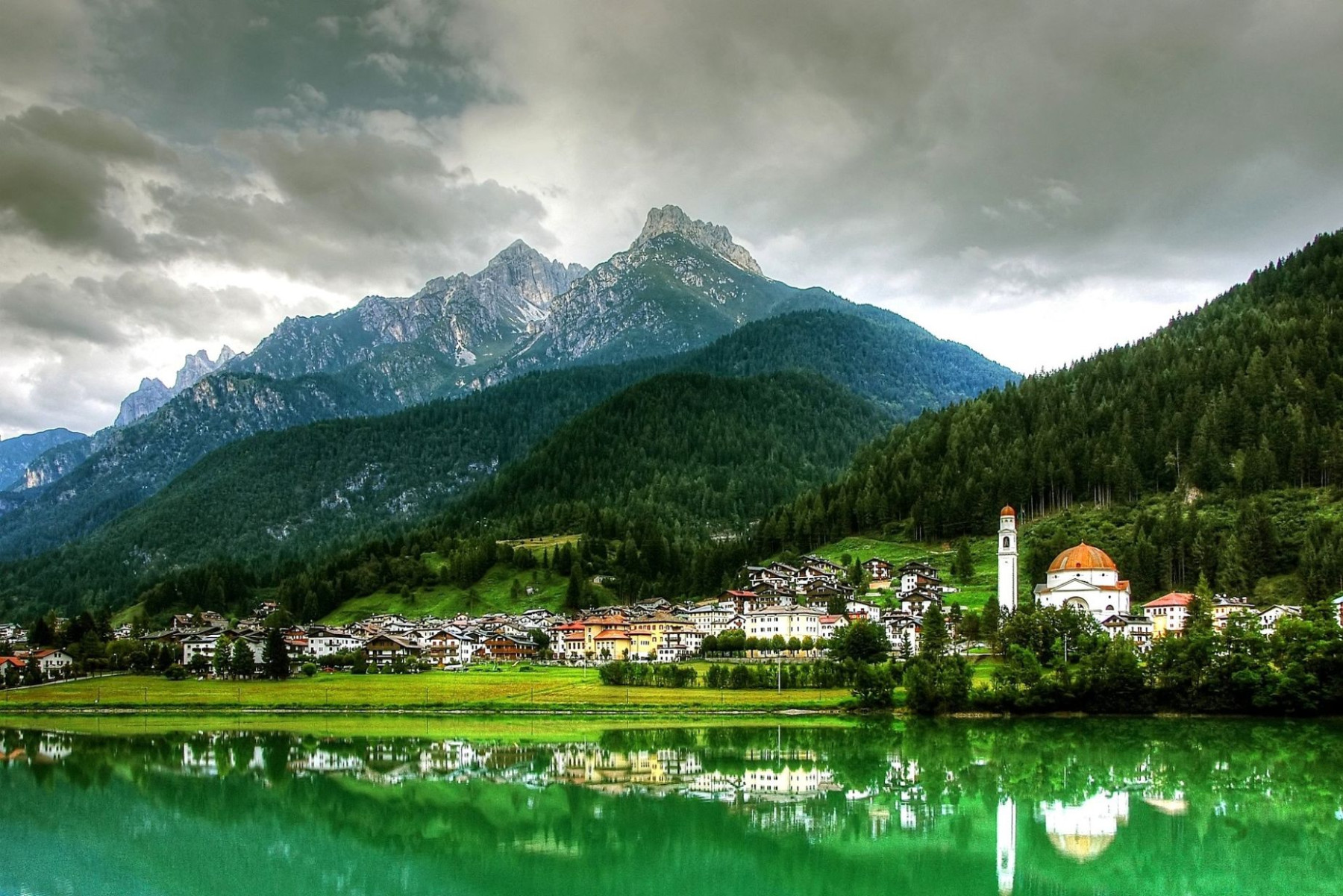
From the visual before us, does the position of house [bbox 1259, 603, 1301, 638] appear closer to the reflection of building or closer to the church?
the church

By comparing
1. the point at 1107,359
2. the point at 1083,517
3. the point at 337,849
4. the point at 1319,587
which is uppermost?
the point at 1107,359

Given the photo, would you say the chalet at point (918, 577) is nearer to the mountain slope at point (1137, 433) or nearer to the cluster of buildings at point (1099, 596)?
the cluster of buildings at point (1099, 596)

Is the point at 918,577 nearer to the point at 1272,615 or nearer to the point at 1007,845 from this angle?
the point at 1272,615

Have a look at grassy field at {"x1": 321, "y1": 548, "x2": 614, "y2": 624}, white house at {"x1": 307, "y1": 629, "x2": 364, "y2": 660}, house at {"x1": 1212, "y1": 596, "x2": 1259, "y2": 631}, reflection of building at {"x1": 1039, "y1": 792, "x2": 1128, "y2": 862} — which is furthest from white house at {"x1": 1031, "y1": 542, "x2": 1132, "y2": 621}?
white house at {"x1": 307, "y1": 629, "x2": 364, "y2": 660}

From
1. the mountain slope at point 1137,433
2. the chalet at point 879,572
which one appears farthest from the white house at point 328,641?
the chalet at point 879,572

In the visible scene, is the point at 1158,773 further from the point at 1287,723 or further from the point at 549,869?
the point at 549,869

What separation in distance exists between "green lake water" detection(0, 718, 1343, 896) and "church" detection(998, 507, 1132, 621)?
1466 inches

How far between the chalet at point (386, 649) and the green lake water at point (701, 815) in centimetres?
5304

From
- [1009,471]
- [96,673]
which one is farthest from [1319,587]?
[96,673]

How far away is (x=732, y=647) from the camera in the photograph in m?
112

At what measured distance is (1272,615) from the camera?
92250mm

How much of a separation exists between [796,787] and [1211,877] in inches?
789

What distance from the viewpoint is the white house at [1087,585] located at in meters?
109

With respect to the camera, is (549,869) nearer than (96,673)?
Yes
